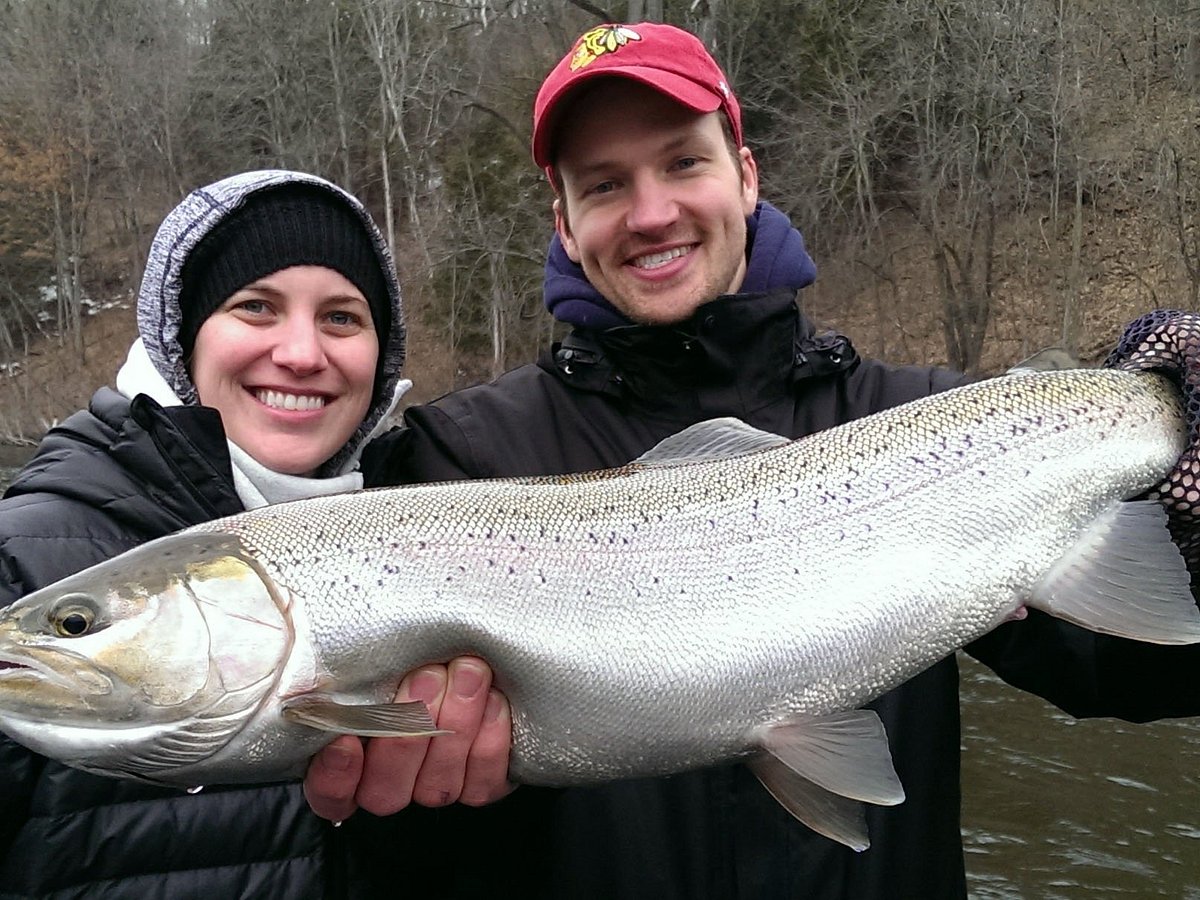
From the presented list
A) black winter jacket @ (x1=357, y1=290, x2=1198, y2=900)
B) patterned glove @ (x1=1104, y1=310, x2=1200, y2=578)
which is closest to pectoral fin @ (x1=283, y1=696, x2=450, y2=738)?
black winter jacket @ (x1=357, y1=290, x2=1198, y2=900)

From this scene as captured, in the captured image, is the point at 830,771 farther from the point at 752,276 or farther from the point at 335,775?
the point at 752,276

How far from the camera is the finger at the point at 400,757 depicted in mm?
1877

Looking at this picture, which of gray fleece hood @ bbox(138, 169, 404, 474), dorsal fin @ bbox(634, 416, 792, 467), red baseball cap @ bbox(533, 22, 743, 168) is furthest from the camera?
red baseball cap @ bbox(533, 22, 743, 168)

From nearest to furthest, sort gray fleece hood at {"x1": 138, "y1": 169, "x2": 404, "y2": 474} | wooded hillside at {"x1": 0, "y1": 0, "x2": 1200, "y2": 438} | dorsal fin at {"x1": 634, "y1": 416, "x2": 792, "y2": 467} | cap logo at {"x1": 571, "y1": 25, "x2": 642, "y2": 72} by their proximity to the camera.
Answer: dorsal fin at {"x1": 634, "y1": 416, "x2": 792, "y2": 467}
gray fleece hood at {"x1": 138, "y1": 169, "x2": 404, "y2": 474}
cap logo at {"x1": 571, "y1": 25, "x2": 642, "y2": 72}
wooded hillside at {"x1": 0, "y1": 0, "x2": 1200, "y2": 438}

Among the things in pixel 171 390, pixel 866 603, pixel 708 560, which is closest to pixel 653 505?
pixel 708 560

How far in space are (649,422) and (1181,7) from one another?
19955mm

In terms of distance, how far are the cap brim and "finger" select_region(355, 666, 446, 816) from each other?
4.87 feet

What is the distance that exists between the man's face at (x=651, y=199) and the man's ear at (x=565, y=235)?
0.10 meters

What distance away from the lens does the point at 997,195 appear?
1809cm

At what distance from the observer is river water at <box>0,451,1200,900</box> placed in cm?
513

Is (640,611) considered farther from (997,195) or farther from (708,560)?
(997,195)

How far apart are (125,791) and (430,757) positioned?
648 mm

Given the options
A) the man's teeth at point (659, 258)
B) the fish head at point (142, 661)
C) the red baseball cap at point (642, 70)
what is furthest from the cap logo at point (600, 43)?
the fish head at point (142, 661)

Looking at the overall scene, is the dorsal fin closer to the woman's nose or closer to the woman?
the woman
